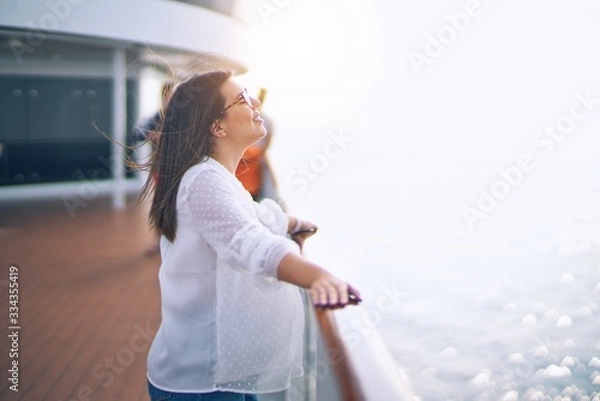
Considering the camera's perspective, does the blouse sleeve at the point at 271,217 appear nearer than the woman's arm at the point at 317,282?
No

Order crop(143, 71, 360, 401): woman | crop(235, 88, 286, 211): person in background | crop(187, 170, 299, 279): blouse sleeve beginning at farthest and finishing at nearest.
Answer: crop(235, 88, 286, 211): person in background
crop(143, 71, 360, 401): woman
crop(187, 170, 299, 279): blouse sleeve

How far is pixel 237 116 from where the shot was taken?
1.52 meters

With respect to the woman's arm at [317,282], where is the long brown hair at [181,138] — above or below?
above

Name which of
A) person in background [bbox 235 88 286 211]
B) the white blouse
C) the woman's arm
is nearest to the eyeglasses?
the white blouse

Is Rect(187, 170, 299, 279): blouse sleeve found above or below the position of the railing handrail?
above

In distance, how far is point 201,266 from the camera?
4.72 feet

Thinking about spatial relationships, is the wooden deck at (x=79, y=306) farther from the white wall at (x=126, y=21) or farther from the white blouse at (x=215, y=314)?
the white wall at (x=126, y=21)

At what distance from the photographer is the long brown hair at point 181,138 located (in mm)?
1477

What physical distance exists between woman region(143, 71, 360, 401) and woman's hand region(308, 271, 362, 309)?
19 cm

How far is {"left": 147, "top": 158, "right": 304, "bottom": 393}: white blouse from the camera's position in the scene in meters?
1.40

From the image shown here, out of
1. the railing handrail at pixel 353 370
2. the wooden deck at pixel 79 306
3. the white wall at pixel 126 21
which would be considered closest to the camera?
the railing handrail at pixel 353 370

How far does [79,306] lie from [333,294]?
185 inches

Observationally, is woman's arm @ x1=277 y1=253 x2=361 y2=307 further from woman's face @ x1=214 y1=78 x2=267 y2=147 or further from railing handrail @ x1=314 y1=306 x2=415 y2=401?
woman's face @ x1=214 y1=78 x2=267 y2=147

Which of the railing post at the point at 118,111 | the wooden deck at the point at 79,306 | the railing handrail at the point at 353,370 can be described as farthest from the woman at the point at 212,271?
the railing post at the point at 118,111
